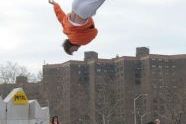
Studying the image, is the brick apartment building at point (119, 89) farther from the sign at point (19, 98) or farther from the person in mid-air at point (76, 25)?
the person in mid-air at point (76, 25)

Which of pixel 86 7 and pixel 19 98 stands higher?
pixel 86 7

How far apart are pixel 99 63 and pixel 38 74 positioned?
21.1 metres

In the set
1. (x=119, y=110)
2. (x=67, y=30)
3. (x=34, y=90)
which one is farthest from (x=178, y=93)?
(x=67, y=30)

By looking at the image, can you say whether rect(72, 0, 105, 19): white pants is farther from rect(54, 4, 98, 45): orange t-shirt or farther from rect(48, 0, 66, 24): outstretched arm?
rect(48, 0, 66, 24): outstretched arm

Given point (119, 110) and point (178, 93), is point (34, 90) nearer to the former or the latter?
point (119, 110)

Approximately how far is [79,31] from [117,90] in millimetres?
80817

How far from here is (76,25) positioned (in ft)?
16.9

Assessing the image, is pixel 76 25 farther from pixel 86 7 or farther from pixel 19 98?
pixel 19 98

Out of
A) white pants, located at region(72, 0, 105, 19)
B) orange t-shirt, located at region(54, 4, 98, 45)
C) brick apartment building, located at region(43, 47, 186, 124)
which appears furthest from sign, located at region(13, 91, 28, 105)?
brick apartment building, located at region(43, 47, 186, 124)

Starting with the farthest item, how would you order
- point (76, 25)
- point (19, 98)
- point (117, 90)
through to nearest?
point (117, 90), point (19, 98), point (76, 25)

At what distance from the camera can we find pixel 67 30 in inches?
204

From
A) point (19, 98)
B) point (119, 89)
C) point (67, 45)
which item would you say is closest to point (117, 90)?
point (119, 89)

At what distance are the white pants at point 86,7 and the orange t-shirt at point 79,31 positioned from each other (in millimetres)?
164

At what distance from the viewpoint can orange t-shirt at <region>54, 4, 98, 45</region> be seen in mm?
5168
